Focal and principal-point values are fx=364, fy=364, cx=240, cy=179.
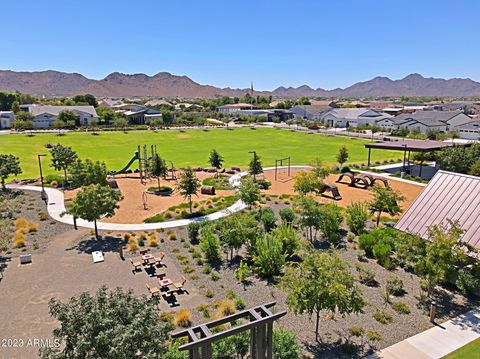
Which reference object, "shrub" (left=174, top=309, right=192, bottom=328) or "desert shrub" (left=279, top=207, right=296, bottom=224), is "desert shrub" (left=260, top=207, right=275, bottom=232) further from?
"shrub" (left=174, top=309, right=192, bottom=328)

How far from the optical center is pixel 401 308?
562 inches

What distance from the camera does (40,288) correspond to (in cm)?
1627

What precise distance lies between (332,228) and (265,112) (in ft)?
345

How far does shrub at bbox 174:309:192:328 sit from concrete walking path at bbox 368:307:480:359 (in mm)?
6396

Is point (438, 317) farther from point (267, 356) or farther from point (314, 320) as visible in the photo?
point (267, 356)

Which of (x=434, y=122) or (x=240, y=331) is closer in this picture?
(x=240, y=331)

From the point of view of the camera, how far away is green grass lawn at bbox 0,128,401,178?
2041 inches

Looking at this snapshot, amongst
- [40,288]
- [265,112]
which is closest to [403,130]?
[265,112]

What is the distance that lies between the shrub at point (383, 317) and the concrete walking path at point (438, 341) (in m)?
1.06

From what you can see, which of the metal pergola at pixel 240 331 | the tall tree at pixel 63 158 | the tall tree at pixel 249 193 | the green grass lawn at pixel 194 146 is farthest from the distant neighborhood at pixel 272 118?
the metal pergola at pixel 240 331

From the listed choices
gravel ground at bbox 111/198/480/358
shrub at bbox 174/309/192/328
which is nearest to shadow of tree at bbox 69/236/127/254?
gravel ground at bbox 111/198/480/358

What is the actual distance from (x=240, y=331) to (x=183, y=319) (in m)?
6.08

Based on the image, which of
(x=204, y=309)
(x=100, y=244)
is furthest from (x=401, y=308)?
(x=100, y=244)

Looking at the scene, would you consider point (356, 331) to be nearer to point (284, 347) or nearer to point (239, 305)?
point (284, 347)
